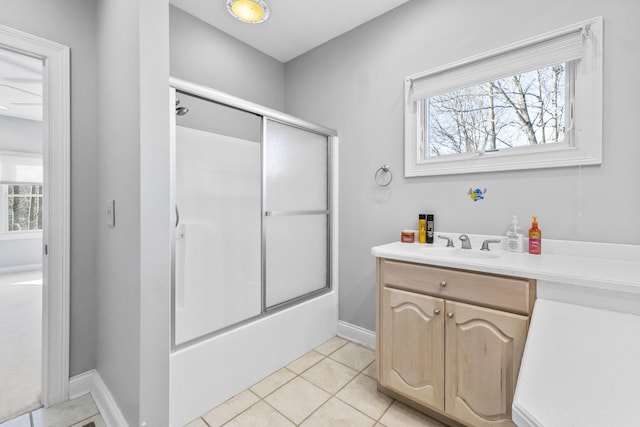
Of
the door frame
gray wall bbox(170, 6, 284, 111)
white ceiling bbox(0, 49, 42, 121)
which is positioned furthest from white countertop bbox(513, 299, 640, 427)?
white ceiling bbox(0, 49, 42, 121)

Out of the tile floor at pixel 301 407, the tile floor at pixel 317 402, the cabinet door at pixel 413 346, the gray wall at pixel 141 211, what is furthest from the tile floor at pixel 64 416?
the cabinet door at pixel 413 346

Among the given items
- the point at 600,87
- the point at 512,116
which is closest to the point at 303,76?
the point at 512,116

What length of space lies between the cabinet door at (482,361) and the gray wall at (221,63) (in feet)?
7.51

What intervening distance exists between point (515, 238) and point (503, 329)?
23.6 inches

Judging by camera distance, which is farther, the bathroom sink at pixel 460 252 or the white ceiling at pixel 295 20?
the white ceiling at pixel 295 20

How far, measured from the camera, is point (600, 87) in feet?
4.61

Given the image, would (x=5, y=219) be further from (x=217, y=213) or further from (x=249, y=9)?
(x=249, y=9)

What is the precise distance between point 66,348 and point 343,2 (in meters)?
2.86

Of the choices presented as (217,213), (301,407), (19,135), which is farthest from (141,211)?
(19,135)

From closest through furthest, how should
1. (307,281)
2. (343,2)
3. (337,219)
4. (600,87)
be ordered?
1. (600,87)
2. (343,2)
3. (307,281)
4. (337,219)

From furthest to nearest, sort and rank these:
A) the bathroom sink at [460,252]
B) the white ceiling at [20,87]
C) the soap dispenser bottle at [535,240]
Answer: the white ceiling at [20,87] < the bathroom sink at [460,252] < the soap dispenser bottle at [535,240]

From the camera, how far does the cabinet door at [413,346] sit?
139 centimetres

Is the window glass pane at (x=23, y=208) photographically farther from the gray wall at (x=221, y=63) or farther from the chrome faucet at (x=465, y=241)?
the chrome faucet at (x=465, y=241)

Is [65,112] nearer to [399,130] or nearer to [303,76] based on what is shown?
[303,76]
